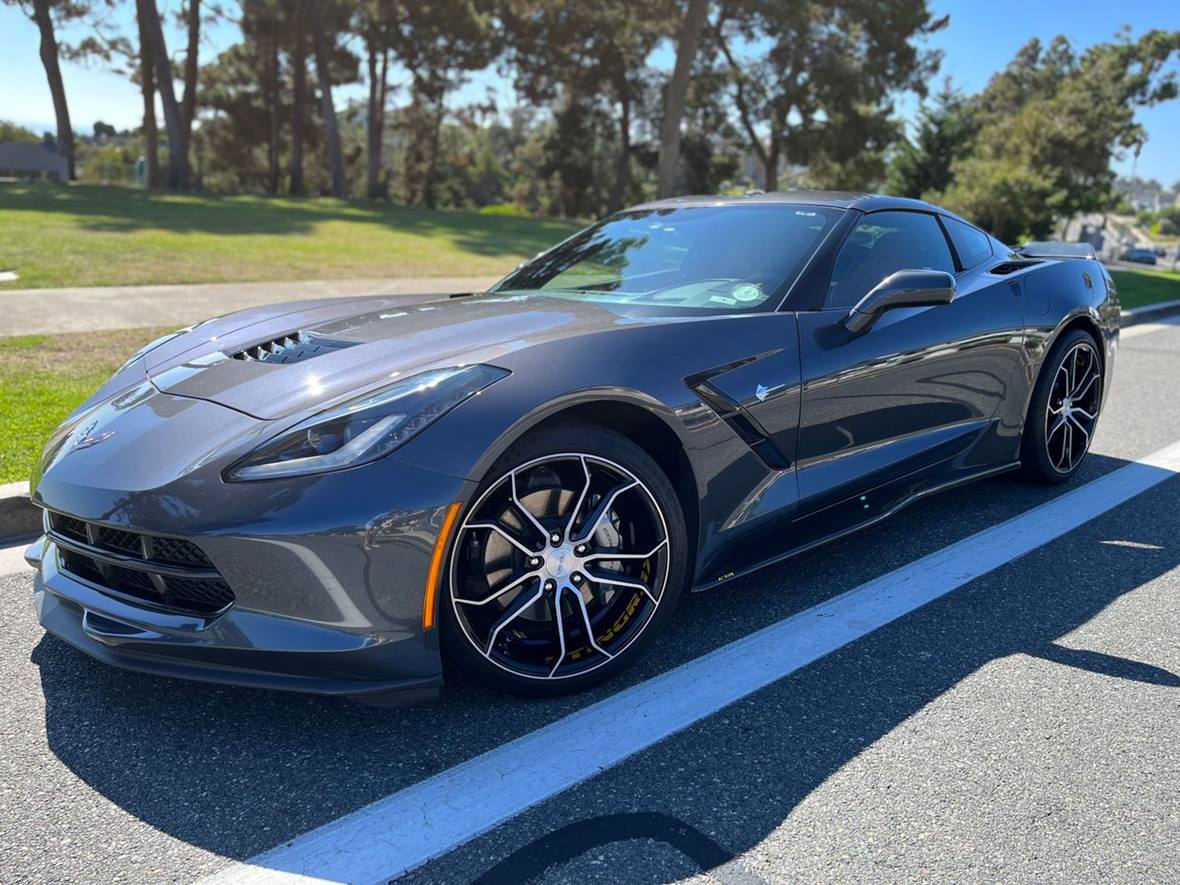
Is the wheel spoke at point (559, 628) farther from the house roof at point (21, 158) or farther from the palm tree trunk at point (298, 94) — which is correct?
the house roof at point (21, 158)

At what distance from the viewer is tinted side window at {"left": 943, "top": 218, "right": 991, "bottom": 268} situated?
4336 mm

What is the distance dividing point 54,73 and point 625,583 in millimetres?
36591

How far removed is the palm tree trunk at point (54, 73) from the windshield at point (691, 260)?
113 ft

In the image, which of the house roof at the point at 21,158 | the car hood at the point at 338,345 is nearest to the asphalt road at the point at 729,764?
the car hood at the point at 338,345

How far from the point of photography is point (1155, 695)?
279 centimetres

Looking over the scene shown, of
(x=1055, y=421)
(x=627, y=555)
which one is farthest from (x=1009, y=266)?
(x=627, y=555)

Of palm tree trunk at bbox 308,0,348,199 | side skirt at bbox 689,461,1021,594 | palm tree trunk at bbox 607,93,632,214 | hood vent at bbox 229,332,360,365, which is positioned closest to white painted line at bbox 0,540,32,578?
hood vent at bbox 229,332,360,365

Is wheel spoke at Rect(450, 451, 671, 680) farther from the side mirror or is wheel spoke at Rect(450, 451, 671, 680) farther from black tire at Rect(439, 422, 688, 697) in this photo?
the side mirror

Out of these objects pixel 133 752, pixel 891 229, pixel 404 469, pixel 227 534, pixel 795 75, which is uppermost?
pixel 795 75

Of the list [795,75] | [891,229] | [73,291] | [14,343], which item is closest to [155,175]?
[795,75]

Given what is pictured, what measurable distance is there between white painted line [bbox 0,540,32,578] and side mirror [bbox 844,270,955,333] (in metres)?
3.01

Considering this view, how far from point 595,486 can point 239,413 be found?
0.94m

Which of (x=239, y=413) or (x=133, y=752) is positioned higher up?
(x=239, y=413)

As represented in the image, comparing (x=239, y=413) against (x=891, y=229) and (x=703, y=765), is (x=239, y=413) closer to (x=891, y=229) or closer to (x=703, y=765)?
(x=703, y=765)
